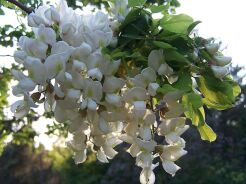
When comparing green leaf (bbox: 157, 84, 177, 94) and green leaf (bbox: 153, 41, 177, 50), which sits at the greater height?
green leaf (bbox: 153, 41, 177, 50)

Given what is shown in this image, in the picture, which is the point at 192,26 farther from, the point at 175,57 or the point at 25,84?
the point at 25,84

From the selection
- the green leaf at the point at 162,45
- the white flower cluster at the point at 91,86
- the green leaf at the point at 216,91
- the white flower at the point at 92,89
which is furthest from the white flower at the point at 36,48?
the green leaf at the point at 216,91

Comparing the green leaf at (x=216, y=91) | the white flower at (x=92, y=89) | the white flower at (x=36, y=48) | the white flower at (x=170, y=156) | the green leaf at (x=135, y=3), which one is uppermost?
the green leaf at (x=135, y=3)

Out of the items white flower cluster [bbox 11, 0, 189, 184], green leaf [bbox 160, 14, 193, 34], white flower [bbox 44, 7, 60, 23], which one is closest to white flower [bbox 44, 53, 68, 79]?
white flower cluster [bbox 11, 0, 189, 184]

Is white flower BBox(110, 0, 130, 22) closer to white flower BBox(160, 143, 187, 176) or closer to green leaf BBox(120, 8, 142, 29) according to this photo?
green leaf BBox(120, 8, 142, 29)

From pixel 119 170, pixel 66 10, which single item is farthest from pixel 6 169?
pixel 66 10

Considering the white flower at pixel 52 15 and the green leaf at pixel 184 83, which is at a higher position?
the white flower at pixel 52 15

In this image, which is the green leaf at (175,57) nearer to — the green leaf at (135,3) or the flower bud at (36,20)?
the green leaf at (135,3)
